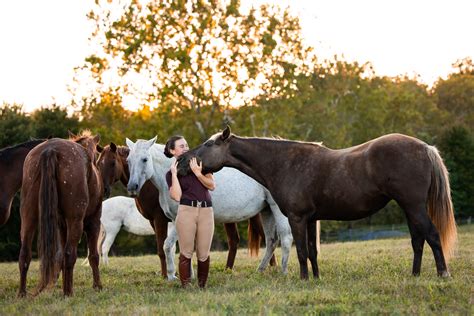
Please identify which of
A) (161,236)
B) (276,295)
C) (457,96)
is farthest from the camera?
(457,96)

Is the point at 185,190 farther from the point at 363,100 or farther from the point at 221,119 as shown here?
the point at 363,100

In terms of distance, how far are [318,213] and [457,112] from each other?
177 feet

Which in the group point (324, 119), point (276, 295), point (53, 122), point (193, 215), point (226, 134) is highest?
point (324, 119)

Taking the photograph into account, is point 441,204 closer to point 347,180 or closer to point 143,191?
point 347,180

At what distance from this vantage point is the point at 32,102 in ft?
108

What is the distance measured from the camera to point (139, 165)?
976 centimetres

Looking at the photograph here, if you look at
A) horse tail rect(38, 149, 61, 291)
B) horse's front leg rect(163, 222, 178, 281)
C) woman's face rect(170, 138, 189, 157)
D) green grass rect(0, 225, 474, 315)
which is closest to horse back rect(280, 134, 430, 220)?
green grass rect(0, 225, 474, 315)

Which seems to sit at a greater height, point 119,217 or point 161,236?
point 119,217

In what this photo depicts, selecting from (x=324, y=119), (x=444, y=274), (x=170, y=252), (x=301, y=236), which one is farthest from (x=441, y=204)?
(x=324, y=119)

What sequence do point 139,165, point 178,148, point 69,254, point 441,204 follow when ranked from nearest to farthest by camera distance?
point 69,254
point 441,204
point 178,148
point 139,165

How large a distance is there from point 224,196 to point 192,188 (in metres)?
2.46

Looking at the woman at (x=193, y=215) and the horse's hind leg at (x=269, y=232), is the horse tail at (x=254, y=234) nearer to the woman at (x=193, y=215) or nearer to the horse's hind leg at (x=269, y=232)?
the horse's hind leg at (x=269, y=232)

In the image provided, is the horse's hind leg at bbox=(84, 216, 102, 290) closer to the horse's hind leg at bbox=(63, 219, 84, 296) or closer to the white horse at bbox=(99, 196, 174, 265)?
the horse's hind leg at bbox=(63, 219, 84, 296)

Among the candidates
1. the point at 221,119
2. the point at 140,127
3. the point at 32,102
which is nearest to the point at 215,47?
the point at 221,119
